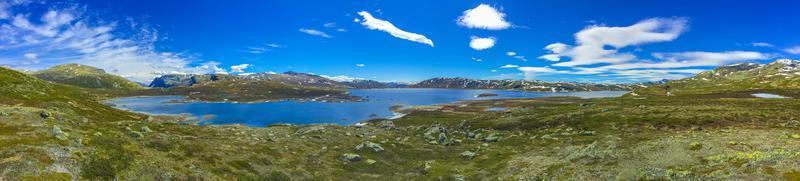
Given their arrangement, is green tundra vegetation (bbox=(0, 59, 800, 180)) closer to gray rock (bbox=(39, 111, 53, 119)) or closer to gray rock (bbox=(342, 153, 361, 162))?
gray rock (bbox=(39, 111, 53, 119))

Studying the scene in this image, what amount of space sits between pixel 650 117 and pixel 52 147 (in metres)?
112

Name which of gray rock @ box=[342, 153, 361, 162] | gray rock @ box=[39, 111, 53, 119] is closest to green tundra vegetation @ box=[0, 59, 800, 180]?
gray rock @ box=[39, 111, 53, 119]

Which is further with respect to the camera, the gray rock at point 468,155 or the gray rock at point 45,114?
the gray rock at point 468,155

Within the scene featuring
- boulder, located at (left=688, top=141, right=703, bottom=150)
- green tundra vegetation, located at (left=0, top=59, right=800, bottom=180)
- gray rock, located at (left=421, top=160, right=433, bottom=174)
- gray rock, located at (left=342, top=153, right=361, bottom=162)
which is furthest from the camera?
gray rock, located at (left=342, top=153, right=361, bottom=162)

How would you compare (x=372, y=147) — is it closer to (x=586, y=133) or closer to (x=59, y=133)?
(x=59, y=133)

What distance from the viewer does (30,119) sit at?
144ft

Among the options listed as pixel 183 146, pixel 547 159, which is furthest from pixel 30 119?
pixel 547 159

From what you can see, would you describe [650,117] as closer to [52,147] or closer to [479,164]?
[479,164]

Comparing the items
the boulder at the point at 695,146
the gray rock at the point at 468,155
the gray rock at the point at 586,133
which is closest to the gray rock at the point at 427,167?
the gray rock at the point at 468,155

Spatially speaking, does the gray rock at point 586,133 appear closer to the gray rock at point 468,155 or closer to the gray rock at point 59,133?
the gray rock at point 468,155

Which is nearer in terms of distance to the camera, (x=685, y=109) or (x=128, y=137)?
(x=128, y=137)

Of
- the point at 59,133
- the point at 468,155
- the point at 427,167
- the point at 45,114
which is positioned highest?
the point at 45,114

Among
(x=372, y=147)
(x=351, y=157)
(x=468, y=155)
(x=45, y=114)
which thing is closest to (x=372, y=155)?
(x=372, y=147)

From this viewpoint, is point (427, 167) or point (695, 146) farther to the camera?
point (427, 167)
